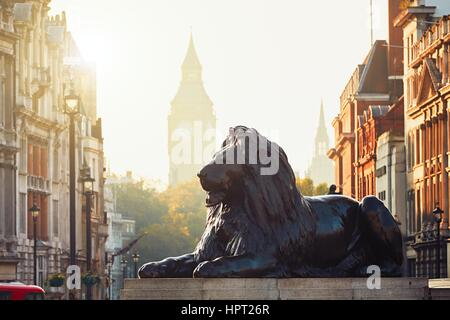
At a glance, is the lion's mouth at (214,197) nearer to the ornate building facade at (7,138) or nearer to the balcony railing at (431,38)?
the ornate building facade at (7,138)

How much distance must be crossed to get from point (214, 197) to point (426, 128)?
72.8m

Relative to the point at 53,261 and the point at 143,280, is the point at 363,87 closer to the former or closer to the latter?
the point at 53,261

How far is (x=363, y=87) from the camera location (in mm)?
135250

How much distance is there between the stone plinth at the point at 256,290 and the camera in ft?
72.8

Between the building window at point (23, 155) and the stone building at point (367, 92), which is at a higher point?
the stone building at point (367, 92)

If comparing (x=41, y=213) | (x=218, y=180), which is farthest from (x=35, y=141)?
(x=218, y=180)

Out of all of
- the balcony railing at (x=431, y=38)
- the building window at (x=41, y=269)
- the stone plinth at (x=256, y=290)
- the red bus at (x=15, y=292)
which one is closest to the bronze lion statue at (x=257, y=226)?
the stone plinth at (x=256, y=290)

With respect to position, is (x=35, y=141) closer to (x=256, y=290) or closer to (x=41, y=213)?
(x=41, y=213)

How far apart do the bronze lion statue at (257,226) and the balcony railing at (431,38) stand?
210 ft

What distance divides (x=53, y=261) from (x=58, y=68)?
1301cm

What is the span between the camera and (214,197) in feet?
75.8
